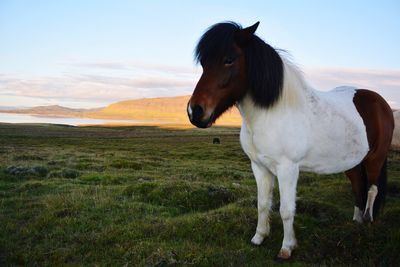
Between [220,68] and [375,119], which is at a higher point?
[220,68]

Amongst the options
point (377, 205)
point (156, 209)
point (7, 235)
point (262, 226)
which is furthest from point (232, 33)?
point (7, 235)

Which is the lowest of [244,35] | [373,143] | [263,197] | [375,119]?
[263,197]

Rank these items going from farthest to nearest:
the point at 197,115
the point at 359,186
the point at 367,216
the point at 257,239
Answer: the point at 359,186 → the point at 367,216 → the point at 257,239 → the point at 197,115

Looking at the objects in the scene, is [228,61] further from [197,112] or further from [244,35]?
[197,112]

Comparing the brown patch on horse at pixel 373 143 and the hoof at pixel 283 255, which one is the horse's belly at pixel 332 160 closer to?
the brown patch on horse at pixel 373 143

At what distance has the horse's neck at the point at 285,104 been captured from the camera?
16.7 feet

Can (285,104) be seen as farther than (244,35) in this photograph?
Yes

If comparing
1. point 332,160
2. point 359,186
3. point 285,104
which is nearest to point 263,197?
point 332,160

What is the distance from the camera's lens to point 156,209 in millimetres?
8352

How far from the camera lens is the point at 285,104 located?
5.17m

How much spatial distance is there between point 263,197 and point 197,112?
2.14 m

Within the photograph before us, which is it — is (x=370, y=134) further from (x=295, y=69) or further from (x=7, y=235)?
(x=7, y=235)

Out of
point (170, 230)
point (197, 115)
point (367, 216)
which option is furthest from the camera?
point (367, 216)

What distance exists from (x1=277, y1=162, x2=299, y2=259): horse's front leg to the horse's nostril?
1.44 meters
